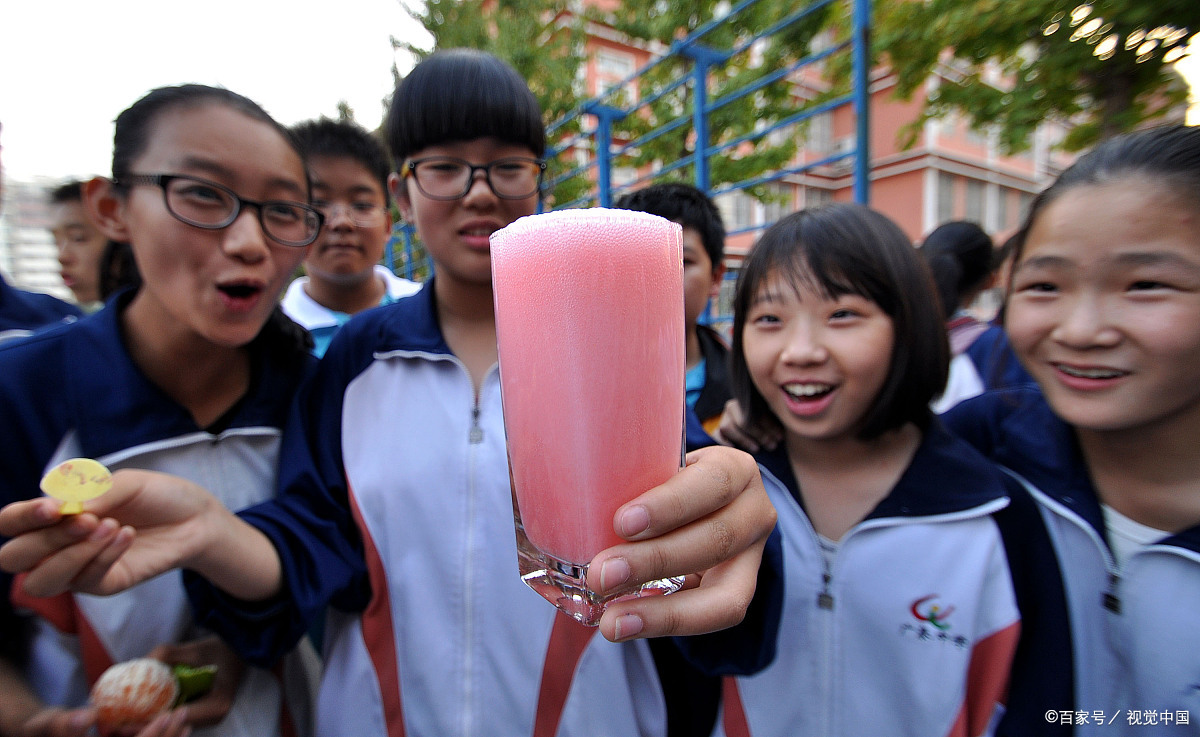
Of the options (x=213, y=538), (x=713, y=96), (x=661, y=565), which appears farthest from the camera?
(x=713, y=96)

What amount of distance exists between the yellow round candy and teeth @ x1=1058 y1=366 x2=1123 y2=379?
1817 millimetres

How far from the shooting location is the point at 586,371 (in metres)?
0.71

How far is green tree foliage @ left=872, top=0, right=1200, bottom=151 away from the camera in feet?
10.5

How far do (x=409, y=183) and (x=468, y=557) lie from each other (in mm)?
931

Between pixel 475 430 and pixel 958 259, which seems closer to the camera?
pixel 475 430

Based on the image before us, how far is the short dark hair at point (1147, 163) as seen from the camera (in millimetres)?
1104

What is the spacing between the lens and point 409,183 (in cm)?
144

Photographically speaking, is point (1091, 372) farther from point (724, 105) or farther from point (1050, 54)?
point (724, 105)

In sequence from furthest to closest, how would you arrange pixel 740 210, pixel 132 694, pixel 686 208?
pixel 740 210 < pixel 686 208 < pixel 132 694

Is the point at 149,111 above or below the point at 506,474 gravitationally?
above

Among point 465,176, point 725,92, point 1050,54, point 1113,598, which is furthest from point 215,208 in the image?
point 725,92

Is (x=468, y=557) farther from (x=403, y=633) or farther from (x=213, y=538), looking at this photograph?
(x=213, y=538)

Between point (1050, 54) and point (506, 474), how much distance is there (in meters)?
4.81

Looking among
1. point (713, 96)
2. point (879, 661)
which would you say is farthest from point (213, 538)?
point (713, 96)
